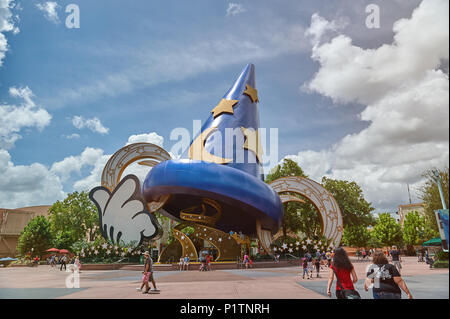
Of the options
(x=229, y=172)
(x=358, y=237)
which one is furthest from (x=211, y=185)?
(x=358, y=237)

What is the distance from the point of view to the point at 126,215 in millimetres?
25094

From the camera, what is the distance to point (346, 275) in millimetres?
4906

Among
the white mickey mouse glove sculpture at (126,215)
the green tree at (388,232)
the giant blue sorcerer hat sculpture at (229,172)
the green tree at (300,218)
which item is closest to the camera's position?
the giant blue sorcerer hat sculpture at (229,172)

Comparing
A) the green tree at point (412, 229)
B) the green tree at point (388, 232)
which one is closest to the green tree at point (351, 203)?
the green tree at point (412, 229)

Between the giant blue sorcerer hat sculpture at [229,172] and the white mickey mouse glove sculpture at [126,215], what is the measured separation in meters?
2.59

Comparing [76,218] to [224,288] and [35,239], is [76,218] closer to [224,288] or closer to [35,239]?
[35,239]

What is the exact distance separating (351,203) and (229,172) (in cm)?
2614

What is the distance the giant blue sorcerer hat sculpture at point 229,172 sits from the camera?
19609mm

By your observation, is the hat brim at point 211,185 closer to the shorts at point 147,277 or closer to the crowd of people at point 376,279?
the shorts at point 147,277

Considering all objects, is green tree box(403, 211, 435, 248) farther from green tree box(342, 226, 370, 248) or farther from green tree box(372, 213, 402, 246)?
green tree box(342, 226, 370, 248)

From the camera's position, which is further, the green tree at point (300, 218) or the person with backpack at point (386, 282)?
the green tree at point (300, 218)

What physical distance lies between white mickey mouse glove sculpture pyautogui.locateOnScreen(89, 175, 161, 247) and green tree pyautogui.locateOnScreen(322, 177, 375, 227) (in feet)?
86.3

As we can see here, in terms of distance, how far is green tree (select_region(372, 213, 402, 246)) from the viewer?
173ft
